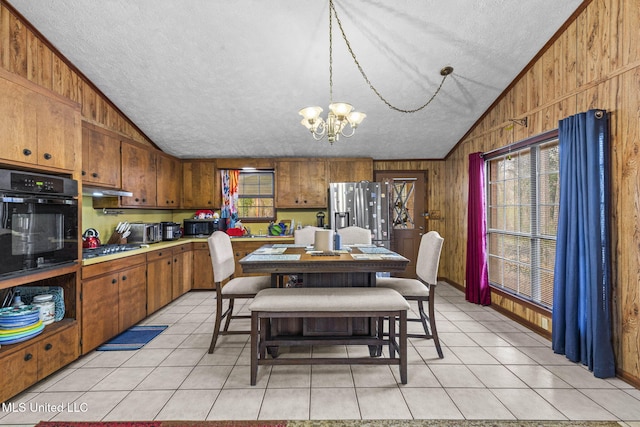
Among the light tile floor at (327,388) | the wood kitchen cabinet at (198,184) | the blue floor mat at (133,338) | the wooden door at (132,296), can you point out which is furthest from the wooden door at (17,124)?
the wood kitchen cabinet at (198,184)

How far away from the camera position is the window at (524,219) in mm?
3090

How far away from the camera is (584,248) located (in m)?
2.31

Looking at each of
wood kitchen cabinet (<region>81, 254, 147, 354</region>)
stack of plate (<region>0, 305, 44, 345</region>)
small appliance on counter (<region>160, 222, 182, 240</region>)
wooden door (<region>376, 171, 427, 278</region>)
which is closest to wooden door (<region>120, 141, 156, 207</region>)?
small appliance on counter (<region>160, 222, 182, 240</region>)

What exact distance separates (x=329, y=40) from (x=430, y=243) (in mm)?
2083

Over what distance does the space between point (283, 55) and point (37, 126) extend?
2.08 m

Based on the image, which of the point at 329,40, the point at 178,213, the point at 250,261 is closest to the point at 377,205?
the point at 329,40

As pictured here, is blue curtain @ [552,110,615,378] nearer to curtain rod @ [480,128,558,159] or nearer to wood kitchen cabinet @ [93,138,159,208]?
curtain rod @ [480,128,558,159]

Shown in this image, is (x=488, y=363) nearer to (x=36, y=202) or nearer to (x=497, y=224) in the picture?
(x=497, y=224)

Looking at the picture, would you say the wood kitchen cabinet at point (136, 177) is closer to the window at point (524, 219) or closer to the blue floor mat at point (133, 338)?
the blue floor mat at point (133, 338)

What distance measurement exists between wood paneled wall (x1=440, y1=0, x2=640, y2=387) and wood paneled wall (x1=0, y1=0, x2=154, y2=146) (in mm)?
4469

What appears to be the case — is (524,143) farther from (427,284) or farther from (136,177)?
(136,177)

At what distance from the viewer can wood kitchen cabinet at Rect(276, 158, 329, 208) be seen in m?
4.98

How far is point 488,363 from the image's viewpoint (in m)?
2.43

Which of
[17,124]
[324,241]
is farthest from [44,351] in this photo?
[324,241]
